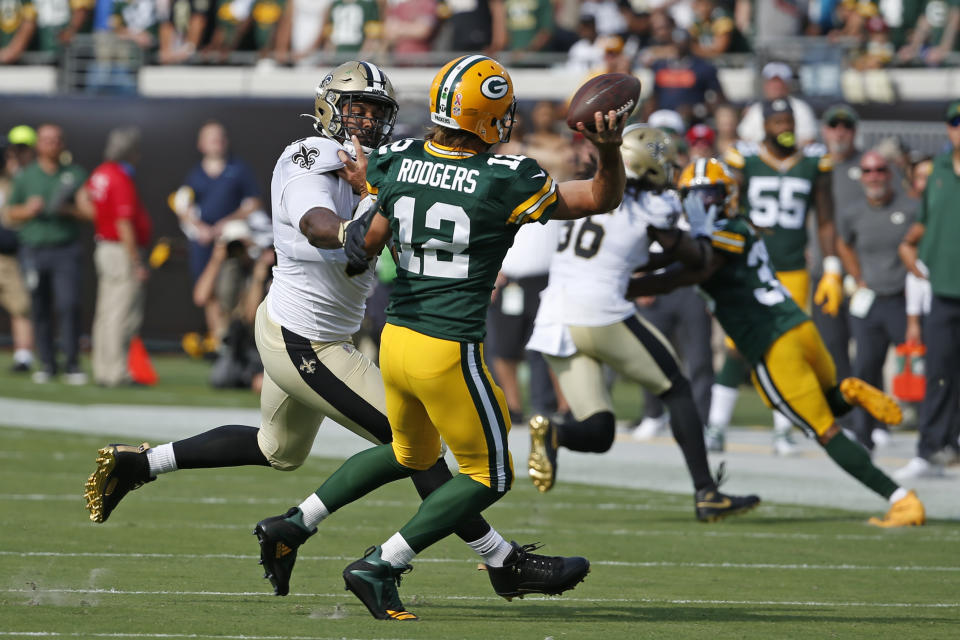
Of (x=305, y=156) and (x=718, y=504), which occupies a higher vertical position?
(x=305, y=156)

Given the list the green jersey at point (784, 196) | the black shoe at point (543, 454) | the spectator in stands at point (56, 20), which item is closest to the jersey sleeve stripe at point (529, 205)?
the black shoe at point (543, 454)

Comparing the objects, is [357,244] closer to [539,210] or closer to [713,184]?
[539,210]

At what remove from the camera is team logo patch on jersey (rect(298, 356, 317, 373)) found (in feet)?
19.5

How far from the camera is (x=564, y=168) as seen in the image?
45.3 ft

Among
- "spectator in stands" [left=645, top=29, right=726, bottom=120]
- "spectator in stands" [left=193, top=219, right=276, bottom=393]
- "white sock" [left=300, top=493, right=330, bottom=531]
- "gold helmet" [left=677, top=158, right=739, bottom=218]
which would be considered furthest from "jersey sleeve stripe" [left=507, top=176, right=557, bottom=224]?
"spectator in stands" [left=645, top=29, right=726, bottom=120]

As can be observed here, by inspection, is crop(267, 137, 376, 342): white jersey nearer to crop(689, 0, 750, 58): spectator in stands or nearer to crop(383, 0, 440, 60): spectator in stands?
crop(689, 0, 750, 58): spectator in stands

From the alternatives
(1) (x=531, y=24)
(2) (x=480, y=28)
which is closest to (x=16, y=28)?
(2) (x=480, y=28)

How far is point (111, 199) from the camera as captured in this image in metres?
14.5

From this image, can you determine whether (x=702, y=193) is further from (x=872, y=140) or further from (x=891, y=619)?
(x=872, y=140)

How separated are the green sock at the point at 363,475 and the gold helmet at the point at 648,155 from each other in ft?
9.83

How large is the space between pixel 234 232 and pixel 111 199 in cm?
109

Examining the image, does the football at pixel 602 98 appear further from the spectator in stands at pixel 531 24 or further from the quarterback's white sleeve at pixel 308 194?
the spectator in stands at pixel 531 24

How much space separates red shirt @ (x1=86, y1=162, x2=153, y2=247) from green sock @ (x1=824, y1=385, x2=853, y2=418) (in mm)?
8009

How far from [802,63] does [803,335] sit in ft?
27.0
